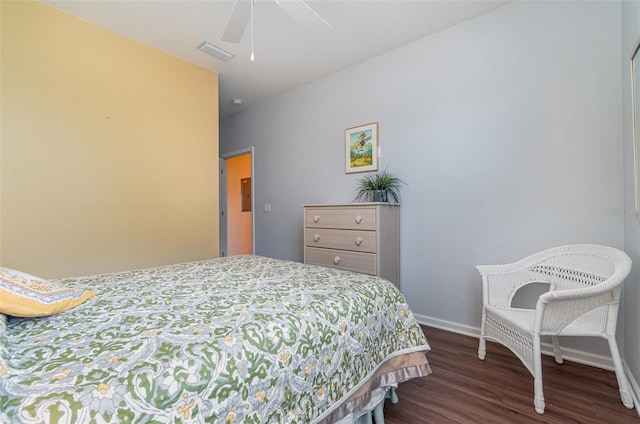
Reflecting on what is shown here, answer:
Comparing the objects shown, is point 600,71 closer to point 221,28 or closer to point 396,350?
point 396,350

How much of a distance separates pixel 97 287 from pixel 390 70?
2.92m

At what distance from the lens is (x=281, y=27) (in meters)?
2.48

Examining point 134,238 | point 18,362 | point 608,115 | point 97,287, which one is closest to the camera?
point 18,362

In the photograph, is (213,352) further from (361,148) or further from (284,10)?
(361,148)

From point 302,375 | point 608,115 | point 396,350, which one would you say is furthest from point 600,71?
point 302,375

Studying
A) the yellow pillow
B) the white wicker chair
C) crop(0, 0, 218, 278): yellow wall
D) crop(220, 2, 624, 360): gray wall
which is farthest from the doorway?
the white wicker chair

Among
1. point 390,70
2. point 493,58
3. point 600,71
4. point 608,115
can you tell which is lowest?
point 608,115

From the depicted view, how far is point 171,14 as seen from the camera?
7.57 ft

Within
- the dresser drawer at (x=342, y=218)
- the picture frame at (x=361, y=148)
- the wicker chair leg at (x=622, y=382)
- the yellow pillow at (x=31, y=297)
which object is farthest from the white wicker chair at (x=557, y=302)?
the yellow pillow at (x=31, y=297)

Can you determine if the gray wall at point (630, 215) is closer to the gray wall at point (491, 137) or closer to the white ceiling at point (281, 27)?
the gray wall at point (491, 137)

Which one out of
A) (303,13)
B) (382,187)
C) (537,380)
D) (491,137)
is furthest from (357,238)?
(303,13)

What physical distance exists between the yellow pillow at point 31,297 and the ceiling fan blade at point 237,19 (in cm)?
168

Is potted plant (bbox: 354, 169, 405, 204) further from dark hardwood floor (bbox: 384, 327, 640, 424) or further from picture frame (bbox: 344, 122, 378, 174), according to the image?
dark hardwood floor (bbox: 384, 327, 640, 424)

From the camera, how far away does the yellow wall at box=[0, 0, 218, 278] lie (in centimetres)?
208
